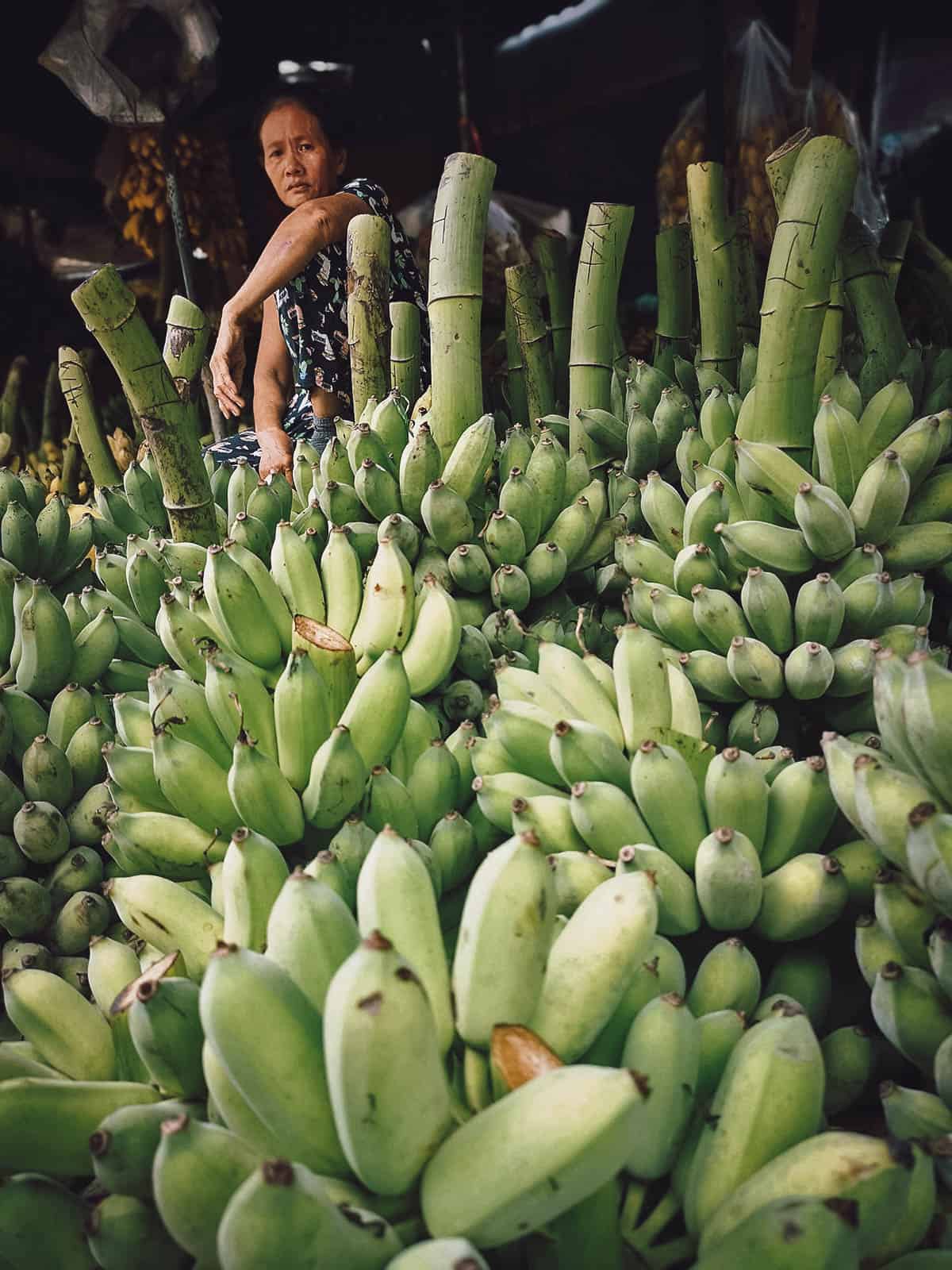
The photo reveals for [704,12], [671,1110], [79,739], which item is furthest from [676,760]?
[704,12]

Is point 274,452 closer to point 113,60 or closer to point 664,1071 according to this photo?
point 664,1071

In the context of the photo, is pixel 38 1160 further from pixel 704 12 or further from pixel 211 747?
pixel 704 12

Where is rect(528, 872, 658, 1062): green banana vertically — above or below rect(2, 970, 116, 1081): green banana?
above

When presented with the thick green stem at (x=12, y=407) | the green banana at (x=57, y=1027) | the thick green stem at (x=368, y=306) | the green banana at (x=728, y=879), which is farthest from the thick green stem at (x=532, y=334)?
the thick green stem at (x=12, y=407)

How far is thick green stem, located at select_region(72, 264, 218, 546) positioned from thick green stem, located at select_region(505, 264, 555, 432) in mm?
→ 816

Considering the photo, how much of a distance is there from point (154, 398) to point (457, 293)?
62 centimetres

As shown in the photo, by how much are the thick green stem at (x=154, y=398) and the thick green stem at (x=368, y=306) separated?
1.38 ft

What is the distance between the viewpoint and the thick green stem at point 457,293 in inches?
68.1

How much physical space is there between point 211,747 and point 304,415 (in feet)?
7.70

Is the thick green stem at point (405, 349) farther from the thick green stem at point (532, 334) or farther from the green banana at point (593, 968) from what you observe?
the green banana at point (593, 968)

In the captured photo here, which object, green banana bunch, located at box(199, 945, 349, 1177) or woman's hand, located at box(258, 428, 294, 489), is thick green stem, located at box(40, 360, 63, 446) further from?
green banana bunch, located at box(199, 945, 349, 1177)

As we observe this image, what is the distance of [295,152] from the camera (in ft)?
10.4

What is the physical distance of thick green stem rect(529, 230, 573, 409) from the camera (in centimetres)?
237

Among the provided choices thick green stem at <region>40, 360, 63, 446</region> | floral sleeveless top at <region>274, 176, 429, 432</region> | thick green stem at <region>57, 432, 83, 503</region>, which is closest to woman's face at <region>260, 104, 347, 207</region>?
floral sleeveless top at <region>274, 176, 429, 432</region>
